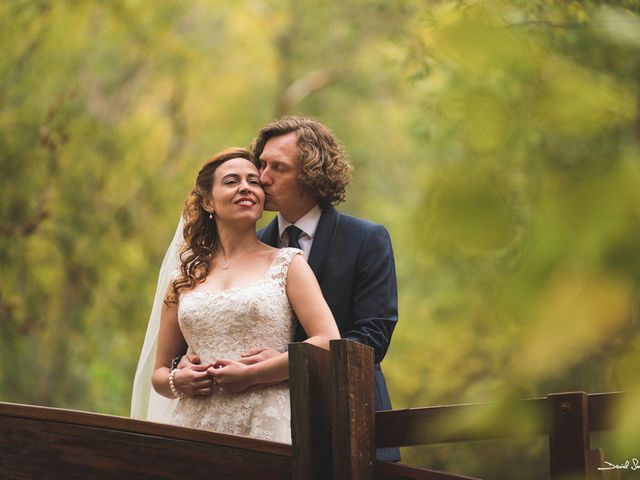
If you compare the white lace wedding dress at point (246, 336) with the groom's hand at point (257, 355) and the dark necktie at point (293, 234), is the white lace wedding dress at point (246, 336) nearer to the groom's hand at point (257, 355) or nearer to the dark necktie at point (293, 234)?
the groom's hand at point (257, 355)

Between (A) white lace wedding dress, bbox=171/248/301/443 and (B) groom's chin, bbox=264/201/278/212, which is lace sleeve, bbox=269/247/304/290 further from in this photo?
(B) groom's chin, bbox=264/201/278/212

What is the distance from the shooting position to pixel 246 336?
355cm

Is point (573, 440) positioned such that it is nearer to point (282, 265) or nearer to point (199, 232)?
point (282, 265)

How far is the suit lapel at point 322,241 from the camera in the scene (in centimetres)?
374

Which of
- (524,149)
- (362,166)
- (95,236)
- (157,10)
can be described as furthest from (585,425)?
(362,166)

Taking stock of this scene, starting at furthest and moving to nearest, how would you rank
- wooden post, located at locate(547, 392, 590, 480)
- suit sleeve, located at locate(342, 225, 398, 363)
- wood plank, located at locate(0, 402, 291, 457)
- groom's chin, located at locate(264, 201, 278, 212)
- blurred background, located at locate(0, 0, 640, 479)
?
groom's chin, located at locate(264, 201, 278, 212), suit sleeve, located at locate(342, 225, 398, 363), wood plank, located at locate(0, 402, 291, 457), wooden post, located at locate(547, 392, 590, 480), blurred background, located at locate(0, 0, 640, 479)

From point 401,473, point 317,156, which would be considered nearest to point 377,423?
point 401,473

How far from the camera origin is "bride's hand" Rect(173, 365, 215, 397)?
3.50 meters

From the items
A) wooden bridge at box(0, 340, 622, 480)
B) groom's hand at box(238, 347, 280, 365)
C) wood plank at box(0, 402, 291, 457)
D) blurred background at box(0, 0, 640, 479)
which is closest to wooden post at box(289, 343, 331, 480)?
wooden bridge at box(0, 340, 622, 480)

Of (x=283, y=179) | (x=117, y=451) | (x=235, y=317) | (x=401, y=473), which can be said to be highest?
(x=283, y=179)

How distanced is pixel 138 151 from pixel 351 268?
10.2m

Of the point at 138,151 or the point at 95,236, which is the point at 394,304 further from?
the point at 138,151

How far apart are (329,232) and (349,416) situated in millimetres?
1414

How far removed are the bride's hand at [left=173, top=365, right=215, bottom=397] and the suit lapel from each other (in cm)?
54
